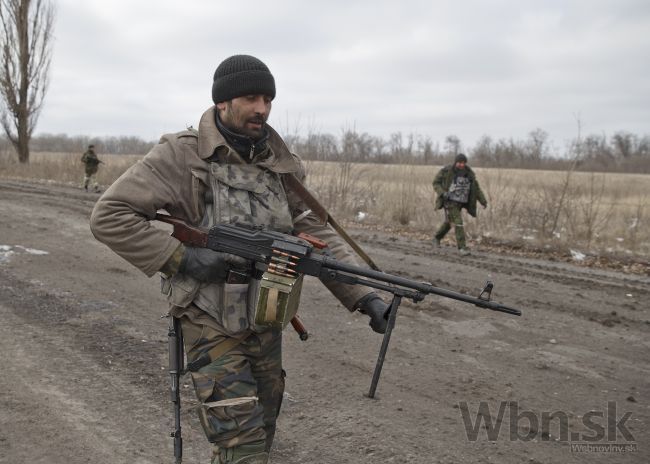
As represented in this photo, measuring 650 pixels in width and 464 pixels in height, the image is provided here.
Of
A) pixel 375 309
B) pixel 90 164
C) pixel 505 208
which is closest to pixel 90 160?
pixel 90 164

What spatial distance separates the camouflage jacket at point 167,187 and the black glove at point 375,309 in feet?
0.11

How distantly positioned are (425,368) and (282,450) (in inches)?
68.9

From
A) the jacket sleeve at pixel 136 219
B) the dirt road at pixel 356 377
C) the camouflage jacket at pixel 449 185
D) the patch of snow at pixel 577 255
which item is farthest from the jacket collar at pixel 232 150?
the patch of snow at pixel 577 255

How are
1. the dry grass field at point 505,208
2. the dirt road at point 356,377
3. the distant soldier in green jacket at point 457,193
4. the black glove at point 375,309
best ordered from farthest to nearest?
the dry grass field at point 505,208
the distant soldier in green jacket at point 457,193
the dirt road at point 356,377
the black glove at point 375,309

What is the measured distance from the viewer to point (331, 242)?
2.93 metres

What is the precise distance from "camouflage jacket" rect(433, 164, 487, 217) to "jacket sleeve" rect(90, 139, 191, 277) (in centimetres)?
922

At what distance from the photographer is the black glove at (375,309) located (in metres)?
2.71

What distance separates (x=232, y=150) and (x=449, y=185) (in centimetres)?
916

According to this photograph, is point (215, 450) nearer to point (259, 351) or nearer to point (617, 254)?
point (259, 351)

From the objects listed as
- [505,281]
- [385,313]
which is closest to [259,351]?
[385,313]

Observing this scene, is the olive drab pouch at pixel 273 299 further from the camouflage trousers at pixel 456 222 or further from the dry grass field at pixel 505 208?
the dry grass field at pixel 505 208

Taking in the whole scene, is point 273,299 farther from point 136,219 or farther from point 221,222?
point 136,219

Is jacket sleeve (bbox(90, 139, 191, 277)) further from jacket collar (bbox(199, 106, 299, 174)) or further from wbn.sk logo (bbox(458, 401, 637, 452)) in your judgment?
wbn.sk logo (bbox(458, 401, 637, 452))

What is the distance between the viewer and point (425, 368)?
485 cm
